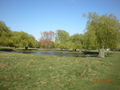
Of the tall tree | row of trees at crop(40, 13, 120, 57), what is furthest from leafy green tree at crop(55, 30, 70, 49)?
row of trees at crop(40, 13, 120, 57)

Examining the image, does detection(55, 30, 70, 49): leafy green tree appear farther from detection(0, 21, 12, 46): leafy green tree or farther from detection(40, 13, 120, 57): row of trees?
detection(40, 13, 120, 57): row of trees

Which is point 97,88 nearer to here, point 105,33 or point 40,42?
point 105,33

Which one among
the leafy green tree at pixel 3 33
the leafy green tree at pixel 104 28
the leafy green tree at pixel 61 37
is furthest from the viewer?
the leafy green tree at pixel 61 37

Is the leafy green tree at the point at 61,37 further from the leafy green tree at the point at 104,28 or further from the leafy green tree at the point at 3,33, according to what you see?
the leafy green tree at the point at 104,28

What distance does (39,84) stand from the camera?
685 centimetres

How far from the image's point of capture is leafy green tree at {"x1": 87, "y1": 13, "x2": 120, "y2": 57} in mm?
28847

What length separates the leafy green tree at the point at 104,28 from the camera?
2885cm

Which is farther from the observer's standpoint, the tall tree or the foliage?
the tall tree

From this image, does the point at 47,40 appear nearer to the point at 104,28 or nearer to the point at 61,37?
the point at 61,37

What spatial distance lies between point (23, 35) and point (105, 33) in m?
42.3

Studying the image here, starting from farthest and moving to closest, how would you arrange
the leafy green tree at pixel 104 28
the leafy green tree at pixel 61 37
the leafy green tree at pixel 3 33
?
the leafy green tree at pixel 61 37 < the leafy green tree at pixel 3 33 < the leafy green tree at pixel 104 28

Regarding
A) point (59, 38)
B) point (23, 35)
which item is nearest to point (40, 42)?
point (59, 38)

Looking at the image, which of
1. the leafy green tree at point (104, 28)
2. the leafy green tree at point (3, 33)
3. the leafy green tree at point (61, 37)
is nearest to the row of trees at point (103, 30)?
the leafy green tree at point (104, 28)

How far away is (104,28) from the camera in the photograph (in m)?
29.2
